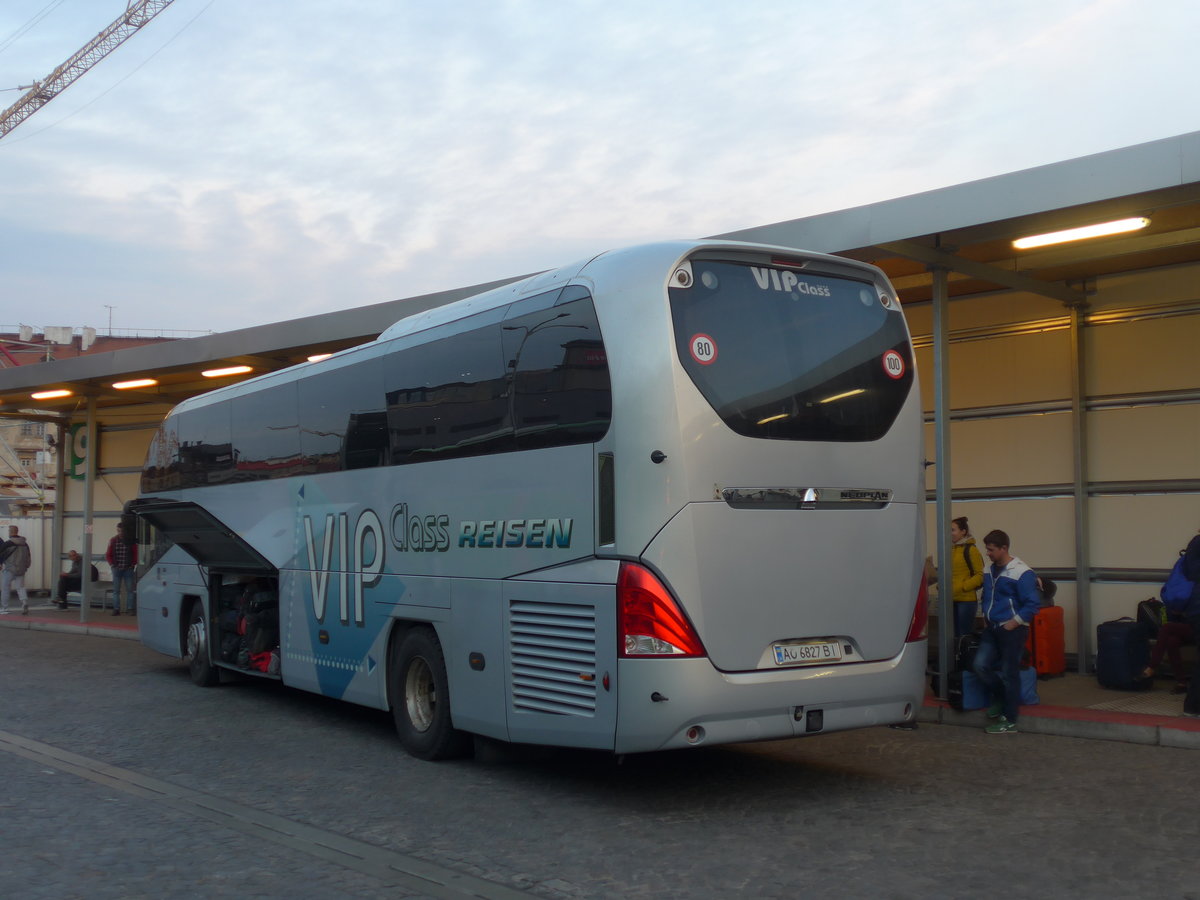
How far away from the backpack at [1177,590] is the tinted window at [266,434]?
8.19 meters

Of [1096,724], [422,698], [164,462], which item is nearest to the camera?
[422,698]

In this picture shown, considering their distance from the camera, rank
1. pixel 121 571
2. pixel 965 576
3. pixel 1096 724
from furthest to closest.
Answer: pixel 121 571 < pixel 965 576 < pixel 1096 724

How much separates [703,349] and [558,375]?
1070mm

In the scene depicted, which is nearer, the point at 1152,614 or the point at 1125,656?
the point at 1125,656

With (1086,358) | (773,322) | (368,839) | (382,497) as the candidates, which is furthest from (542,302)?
(1086,358)

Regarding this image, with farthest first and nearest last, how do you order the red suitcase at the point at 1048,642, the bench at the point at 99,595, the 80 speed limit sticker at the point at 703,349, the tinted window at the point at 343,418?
the bench at the point at 99,595 < the red suitcase at the point at 1048,642 < the tinted window at the point at 343,418 < the 80 speed limit sticker at the point at 703,349

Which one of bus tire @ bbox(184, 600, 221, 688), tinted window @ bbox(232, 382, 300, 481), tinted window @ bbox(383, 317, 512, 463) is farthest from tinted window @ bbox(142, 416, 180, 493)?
tinted window @ bbox(383, 317, 512, 463)

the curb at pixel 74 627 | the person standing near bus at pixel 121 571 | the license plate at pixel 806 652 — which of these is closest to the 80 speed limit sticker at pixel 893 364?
the license plate at pixel 806 652

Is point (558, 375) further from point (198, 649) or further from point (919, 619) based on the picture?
point (198, 649)

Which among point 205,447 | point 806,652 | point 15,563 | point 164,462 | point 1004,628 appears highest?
point 205,447

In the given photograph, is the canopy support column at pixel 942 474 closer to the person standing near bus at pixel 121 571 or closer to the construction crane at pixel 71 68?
the person standing near bus at pixel 121 571

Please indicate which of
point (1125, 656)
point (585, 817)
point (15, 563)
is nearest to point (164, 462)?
point (585, 817)

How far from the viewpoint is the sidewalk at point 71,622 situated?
21719 millimetres

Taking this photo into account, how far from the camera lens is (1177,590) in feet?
35.2
